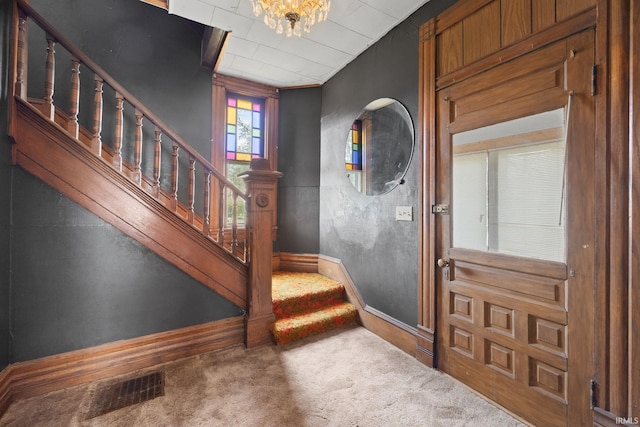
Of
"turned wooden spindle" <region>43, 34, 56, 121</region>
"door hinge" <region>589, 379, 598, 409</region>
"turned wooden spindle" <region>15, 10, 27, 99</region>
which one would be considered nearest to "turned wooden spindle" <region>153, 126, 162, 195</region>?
"turned wooden spindle" <region>43, 34, 56, 121</region>

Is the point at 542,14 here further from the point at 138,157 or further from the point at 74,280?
the point at 74,280

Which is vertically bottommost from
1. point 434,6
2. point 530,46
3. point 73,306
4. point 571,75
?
point 73,306

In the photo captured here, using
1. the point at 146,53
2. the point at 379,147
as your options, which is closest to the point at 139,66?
the point at 146,53

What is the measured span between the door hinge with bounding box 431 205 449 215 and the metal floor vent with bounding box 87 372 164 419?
94.8 inches

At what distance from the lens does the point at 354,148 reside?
3.19 metres

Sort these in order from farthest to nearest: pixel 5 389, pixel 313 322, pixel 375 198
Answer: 1. pixel 375 198
2. pixel 313 322
3. pixel 5 389

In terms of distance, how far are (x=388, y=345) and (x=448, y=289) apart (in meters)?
0.88

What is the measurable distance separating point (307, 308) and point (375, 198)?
1425mm

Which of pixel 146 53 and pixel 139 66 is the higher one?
pixel 146 53

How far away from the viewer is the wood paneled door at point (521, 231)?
4.81 ft

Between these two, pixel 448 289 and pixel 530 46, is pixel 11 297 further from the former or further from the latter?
pixel 530 46

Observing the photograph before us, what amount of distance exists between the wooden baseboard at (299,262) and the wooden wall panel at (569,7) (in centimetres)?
325

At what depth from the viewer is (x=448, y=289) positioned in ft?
6.97

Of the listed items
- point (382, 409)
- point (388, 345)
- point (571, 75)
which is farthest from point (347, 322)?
point (571, 75)
